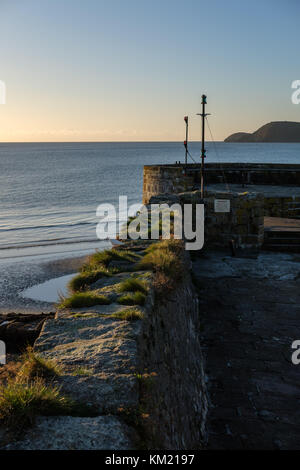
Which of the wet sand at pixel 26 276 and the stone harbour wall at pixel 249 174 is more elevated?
the stone harbour wall at pixel 249 174

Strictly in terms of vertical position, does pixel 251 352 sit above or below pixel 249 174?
below

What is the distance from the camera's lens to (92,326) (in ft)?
11.3

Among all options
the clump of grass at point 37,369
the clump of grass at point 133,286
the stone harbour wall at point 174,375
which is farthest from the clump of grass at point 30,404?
the clump of grass at point 133,286

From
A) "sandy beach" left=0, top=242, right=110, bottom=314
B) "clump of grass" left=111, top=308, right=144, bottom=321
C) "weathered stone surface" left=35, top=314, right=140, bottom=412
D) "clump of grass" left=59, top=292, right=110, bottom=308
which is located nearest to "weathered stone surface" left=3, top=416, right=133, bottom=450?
"weathered stone surface" left=35, top=314, right=140, bottom=412

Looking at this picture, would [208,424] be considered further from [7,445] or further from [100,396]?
[7,445]

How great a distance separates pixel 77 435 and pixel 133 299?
6.15 feet

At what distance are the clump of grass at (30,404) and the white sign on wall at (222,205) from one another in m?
9.15

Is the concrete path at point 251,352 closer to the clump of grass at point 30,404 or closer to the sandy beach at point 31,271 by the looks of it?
the clump of grass at point 30,404

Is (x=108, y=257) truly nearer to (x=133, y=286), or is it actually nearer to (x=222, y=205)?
(x=133, y=286)

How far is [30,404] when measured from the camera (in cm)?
220

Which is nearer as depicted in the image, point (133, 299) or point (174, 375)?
point (174, 375)

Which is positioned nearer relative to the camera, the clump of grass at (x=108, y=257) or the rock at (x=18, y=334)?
the clump of grass at (x=108, y=257)

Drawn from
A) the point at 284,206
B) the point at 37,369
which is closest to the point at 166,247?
the point at 37,369

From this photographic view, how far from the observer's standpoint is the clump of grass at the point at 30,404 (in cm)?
212
